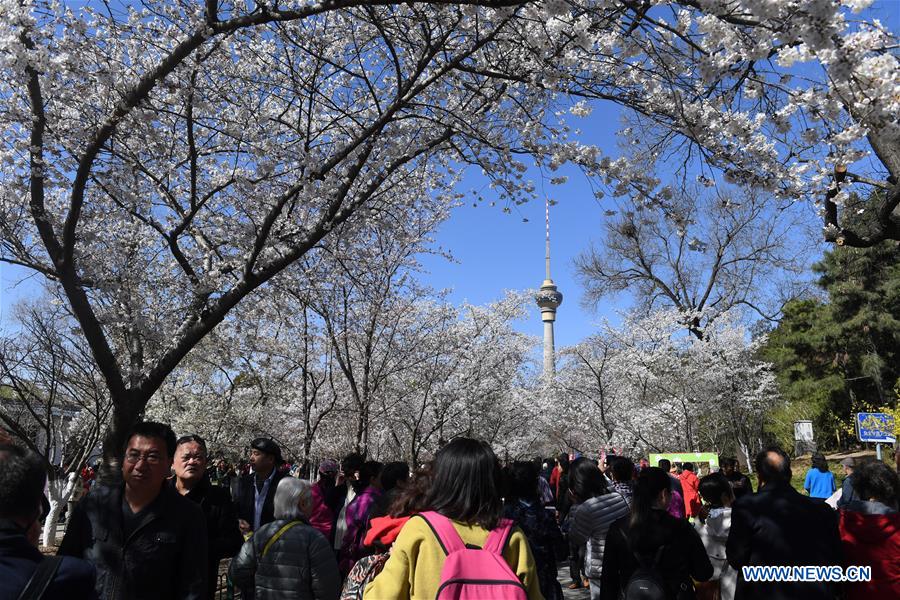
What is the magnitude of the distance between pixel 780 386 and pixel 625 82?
2675 cm

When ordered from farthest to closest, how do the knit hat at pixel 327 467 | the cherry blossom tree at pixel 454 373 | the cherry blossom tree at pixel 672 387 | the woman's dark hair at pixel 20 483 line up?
the cherry blossom tree at pixel 672 387 < the cherry blossom tree at pixel 454 373 < the knit hat at pixel 327 467 < the woman's dark hair at pixel 20 483

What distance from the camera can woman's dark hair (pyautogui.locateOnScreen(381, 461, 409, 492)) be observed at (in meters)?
5.23

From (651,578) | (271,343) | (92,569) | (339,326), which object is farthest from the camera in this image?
(271,343)

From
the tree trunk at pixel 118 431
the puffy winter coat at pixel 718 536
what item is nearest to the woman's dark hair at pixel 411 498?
the puffy winter coat at pixel 718 536

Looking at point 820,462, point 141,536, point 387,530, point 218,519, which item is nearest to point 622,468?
point 387,530

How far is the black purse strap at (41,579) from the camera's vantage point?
5.37ft

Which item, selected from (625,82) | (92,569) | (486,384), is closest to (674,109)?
(625,82)

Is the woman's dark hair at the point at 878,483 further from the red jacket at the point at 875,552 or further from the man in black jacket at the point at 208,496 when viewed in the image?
the man in black jacket at the point at 208,496

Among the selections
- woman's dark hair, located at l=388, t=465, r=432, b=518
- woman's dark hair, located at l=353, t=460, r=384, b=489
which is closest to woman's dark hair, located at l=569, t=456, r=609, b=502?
woman's dark hair, located at l=353, t=460, r=384, b=489

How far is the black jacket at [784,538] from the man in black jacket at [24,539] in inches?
123

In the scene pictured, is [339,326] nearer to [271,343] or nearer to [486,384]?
[271,343]

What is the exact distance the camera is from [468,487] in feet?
7.22

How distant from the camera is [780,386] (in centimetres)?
2858

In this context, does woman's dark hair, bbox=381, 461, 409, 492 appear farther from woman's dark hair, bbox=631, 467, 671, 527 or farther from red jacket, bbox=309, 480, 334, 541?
woman's dark hair, bbox=631, 467, 671, 527
